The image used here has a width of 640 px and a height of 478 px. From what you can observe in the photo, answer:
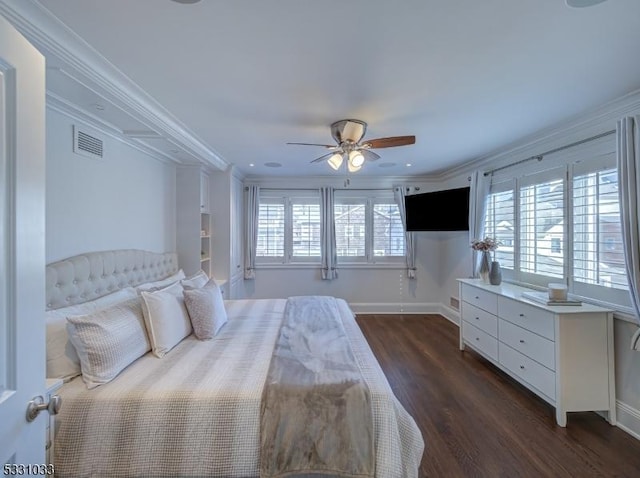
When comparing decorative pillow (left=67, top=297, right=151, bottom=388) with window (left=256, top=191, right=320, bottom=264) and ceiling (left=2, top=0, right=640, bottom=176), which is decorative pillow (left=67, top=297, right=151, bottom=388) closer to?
ceiling (left=2, top=0, right=640, bottom=176)

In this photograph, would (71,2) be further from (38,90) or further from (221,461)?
(221,461)

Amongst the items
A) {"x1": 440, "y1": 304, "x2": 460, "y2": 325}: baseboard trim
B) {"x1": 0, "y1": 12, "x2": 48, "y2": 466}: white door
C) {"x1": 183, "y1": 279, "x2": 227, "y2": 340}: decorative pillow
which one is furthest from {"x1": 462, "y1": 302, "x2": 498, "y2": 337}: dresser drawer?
{"x1": 0, "y1": 12, "x2": 48, "y2": 466}: white door

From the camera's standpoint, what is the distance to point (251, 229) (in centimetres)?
534

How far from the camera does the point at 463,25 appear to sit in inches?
58.4

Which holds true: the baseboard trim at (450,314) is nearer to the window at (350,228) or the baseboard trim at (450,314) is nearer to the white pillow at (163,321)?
the window at (350,228)

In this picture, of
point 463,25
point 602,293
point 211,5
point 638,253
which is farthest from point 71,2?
point 602,293

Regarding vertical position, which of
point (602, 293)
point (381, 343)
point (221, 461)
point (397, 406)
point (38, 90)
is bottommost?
point (381, 343)

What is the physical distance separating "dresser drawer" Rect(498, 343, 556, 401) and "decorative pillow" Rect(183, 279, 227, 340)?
2706 mm

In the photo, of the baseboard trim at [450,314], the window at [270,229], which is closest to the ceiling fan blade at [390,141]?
the window at [270,229]

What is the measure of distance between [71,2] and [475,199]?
170 inches

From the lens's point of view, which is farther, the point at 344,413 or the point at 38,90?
the point at 344,413

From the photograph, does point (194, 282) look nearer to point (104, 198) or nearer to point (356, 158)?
point (104, 198)

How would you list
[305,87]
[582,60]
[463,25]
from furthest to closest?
[305,87] → [582,60] → [463,25]

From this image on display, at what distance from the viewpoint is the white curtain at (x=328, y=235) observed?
536 cm
